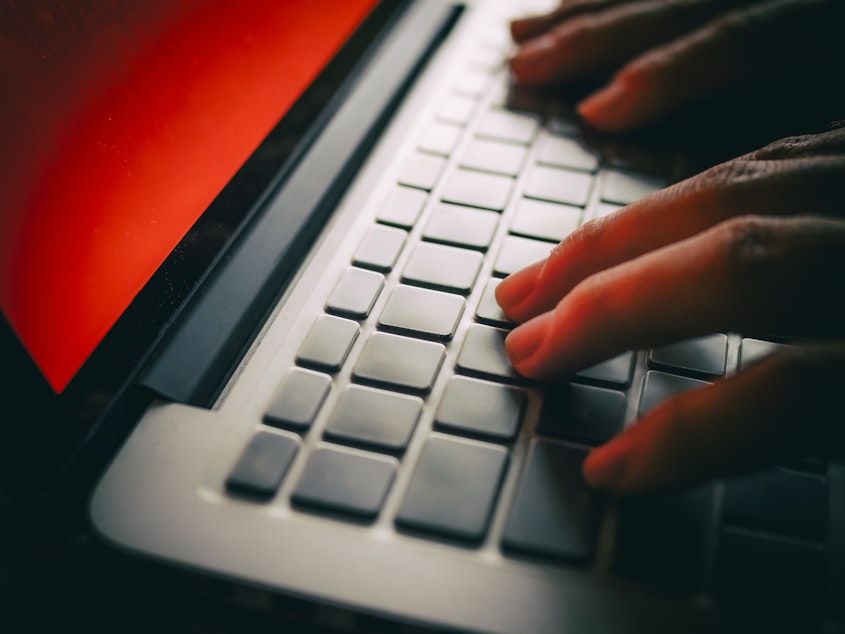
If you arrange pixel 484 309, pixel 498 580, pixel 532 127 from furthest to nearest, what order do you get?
pixel 532 127, pixel 484 309, pixel 498 580

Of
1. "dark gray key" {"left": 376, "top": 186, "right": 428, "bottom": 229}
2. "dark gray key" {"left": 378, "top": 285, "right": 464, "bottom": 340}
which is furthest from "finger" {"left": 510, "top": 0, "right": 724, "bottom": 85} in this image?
"dark gray key" {"left": 378, "top": 285, "right": 464, "bottom": 340}

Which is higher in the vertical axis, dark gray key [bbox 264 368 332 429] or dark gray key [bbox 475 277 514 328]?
dark gray key [bbox 475 277 514 328]

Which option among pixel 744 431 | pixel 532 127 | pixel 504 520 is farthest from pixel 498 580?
pixel 532 127

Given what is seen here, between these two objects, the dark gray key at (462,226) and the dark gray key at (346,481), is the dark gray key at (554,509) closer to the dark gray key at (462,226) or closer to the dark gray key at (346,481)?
the dark gray key at (346,481)

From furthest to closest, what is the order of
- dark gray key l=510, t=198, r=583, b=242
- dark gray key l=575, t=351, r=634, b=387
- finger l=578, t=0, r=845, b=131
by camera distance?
finger l=578, t=0, r=845, b=131, dark gray key l=510, t=198, r=583, b=242, dark gray key l=575, t=351, r=634, b=387

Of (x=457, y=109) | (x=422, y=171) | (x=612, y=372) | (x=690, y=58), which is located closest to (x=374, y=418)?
(x=612, y=372)

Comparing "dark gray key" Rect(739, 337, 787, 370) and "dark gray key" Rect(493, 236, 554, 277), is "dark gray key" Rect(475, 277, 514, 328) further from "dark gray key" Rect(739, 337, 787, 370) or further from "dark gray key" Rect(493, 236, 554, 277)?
"dark gray key" Rect(739, 337, 787, 370)

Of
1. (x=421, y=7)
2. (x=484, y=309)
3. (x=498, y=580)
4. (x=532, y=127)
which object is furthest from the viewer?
(x=421, y=7)

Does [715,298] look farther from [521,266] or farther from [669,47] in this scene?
[669,47]

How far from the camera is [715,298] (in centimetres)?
34

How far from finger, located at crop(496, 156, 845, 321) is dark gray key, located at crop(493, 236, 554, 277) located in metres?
0.03

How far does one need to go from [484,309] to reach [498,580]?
19 cm

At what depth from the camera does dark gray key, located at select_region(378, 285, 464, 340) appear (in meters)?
0.40

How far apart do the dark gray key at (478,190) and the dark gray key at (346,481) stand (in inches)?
9.7
